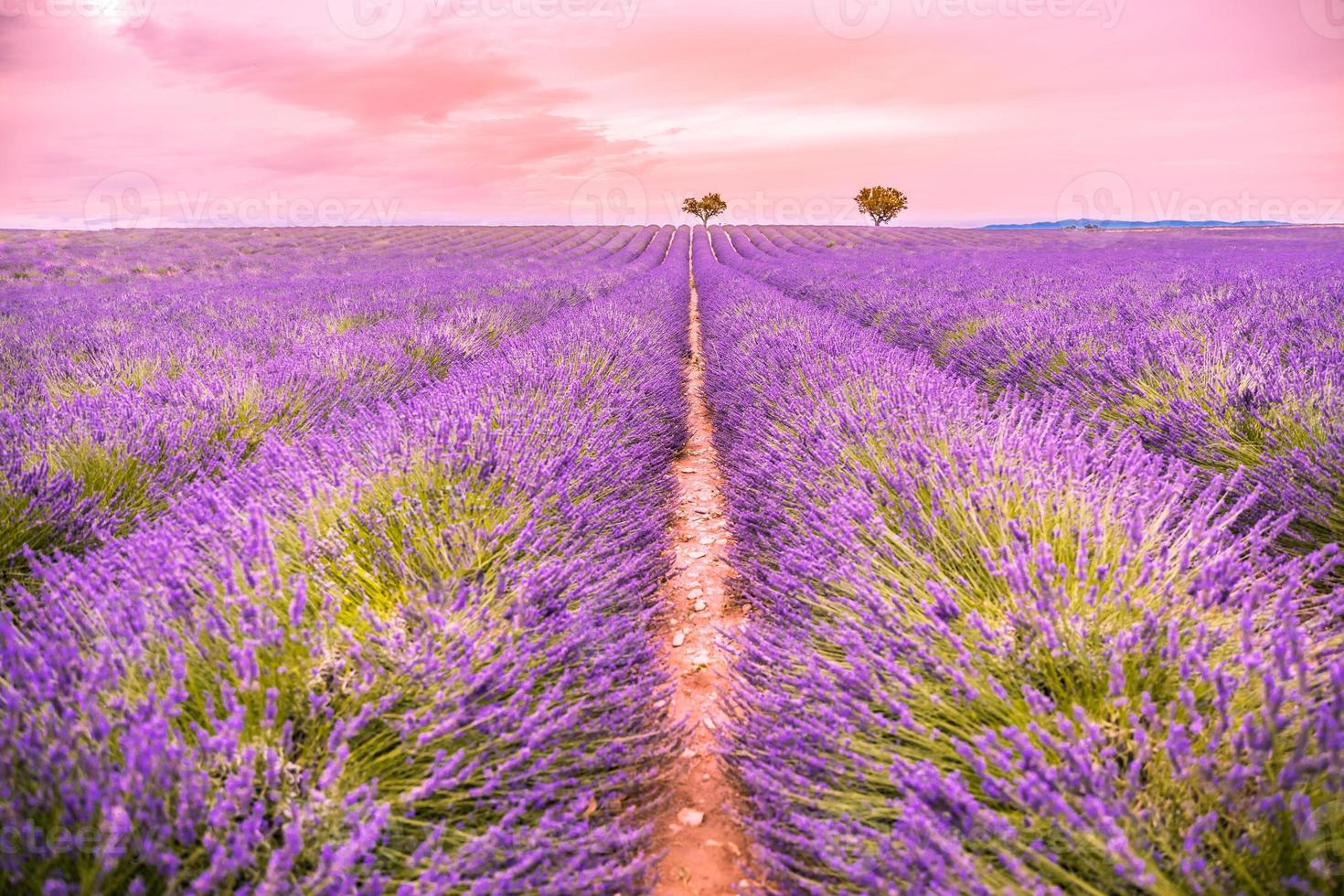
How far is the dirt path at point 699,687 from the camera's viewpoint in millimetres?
1546

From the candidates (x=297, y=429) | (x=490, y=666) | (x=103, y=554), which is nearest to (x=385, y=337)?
(x=297, y=429)

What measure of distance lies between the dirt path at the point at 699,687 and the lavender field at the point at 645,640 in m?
0.05

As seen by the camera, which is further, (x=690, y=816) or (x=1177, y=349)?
(x=1177, y=349)

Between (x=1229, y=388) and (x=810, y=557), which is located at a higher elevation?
(x=1229, y=388)

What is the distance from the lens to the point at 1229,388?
3135 mm

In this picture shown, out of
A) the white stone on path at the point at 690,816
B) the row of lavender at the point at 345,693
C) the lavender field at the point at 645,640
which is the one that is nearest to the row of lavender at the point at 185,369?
the lavender field at the point at 645,640

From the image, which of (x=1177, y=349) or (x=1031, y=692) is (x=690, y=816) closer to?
(x=1031, y=692)

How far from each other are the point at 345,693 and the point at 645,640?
2.70ft

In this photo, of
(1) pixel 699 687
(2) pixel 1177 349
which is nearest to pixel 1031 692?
(1) pixel 699 687

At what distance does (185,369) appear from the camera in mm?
4070

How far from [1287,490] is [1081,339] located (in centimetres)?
233

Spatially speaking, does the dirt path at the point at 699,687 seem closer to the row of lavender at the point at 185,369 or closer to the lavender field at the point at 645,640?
the lavender field at the point at 645,640

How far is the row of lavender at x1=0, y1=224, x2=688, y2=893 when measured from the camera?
0.91m

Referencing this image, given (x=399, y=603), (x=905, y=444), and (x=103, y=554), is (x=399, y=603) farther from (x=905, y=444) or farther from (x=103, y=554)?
(x=905, y=444)
